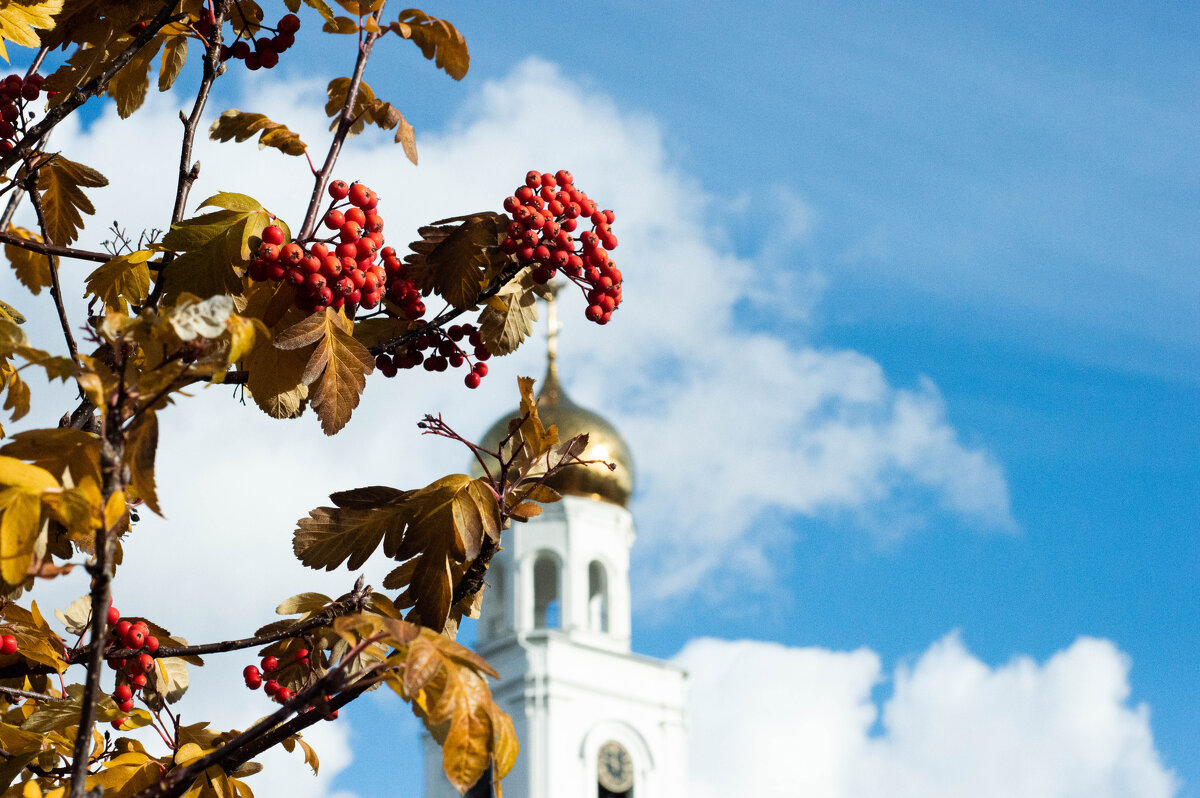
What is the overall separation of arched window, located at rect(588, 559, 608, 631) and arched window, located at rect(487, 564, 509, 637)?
236cm

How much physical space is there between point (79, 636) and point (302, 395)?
82 centimetres

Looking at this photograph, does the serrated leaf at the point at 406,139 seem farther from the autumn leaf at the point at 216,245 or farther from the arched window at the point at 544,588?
the arched window at the point at 544,588

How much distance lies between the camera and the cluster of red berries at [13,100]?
304cm

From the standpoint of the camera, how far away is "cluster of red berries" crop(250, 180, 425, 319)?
7.93 ft

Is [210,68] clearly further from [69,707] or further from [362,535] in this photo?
[69,707]

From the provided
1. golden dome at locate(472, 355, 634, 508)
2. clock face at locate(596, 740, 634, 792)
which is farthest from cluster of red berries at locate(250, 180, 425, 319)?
clock face at locate(596, 740, 634, 792)

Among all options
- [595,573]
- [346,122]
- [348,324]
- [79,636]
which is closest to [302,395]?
[348,324]

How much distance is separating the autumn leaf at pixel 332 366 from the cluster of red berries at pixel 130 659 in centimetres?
74

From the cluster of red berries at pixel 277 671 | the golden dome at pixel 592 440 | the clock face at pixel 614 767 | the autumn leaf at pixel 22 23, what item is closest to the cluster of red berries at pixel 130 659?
the cluster of red berries at pixel 277 671

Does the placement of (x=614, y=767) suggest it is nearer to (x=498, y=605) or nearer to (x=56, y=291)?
(x=498, y=605)

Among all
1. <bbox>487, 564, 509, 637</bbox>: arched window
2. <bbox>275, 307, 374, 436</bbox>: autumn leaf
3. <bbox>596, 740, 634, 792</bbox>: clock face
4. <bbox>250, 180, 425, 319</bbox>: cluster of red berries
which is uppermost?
<bbox>487, 564, 509, 637</bbox>: arched window

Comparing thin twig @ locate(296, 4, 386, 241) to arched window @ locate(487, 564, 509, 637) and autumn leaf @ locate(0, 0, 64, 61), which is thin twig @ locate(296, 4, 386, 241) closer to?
autumn leaf @ locate(0, 0, 64, 61)

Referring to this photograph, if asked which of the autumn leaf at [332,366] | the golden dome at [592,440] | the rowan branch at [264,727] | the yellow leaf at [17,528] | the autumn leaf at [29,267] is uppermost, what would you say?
the golden dome at [592,440]

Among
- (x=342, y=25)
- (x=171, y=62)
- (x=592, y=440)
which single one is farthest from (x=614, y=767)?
(x=342, y=25)
